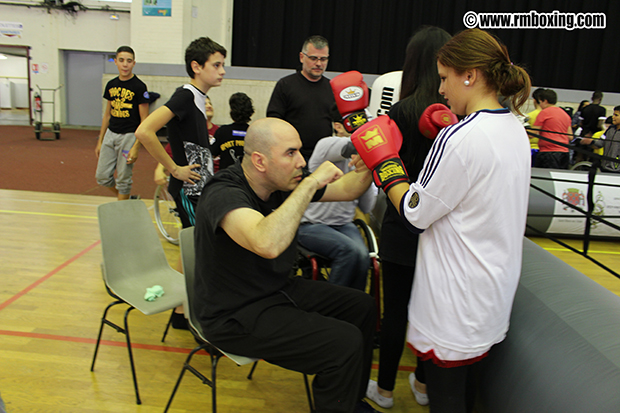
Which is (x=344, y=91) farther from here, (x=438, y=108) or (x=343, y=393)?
(x=343, y=393)

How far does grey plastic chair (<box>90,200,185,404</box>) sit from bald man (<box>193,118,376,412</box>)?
55cm

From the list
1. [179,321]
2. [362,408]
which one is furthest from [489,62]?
[179,321]

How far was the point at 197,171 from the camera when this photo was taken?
2.24m

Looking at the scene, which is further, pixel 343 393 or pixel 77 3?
pixel 77 3

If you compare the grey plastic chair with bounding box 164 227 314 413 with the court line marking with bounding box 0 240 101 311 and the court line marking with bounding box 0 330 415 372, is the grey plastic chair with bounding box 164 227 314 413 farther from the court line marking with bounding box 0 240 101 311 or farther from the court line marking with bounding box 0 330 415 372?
the court line marking with bounding box 0 240 101 311

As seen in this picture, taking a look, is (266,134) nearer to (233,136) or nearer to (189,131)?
(189,131)

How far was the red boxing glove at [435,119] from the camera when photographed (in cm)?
136

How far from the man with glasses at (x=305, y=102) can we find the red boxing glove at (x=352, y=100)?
1.49 m

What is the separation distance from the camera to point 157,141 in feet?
7.07

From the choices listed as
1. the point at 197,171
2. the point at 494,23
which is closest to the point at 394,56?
the point at 494,23

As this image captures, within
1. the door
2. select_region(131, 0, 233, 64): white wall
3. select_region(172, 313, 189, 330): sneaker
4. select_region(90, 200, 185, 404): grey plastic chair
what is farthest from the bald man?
the door

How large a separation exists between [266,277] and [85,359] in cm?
119

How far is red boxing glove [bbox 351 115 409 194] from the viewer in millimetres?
1317

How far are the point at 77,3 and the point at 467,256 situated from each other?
12.5 meters
